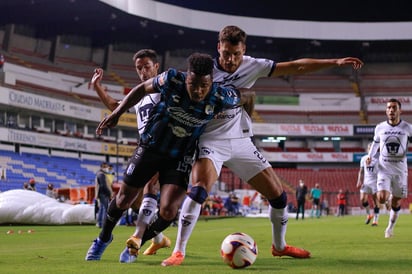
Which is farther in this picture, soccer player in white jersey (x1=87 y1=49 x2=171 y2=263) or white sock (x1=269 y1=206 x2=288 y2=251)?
soccer player in white jersey (x1=87 y1=49 x2=171 y2=263)

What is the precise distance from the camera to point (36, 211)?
63.7 ft

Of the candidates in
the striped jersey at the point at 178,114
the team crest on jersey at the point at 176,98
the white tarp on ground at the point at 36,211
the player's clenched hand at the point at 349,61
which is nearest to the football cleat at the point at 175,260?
the striped jersey at the point at 178,114

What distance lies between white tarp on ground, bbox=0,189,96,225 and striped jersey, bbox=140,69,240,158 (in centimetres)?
1407

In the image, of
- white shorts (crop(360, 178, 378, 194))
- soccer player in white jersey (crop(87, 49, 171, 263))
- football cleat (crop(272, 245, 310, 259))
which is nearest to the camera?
football cleat (crop(272, 245, 310, 259))

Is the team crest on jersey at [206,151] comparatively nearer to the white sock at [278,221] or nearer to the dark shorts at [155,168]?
the dark shorts at [155,168]

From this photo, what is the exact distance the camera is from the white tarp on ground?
742 inches

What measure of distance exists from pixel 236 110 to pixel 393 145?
6164mm

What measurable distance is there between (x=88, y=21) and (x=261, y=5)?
17.0 meters

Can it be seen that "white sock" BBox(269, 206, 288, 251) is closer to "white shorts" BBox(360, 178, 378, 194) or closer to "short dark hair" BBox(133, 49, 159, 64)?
"short dark hair" BBox(133, 49, 159, 64)

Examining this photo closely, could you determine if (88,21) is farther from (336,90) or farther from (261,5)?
(336,90)

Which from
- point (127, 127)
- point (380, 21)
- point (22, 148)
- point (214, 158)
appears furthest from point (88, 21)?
point (214, 158)

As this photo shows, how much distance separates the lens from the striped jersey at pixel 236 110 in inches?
239

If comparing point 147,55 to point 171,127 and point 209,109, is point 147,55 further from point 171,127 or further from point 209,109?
point 209,109

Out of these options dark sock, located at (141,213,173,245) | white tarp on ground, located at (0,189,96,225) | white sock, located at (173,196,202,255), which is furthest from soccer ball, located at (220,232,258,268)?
white tarp on ground, located at (0,189,96,225)
